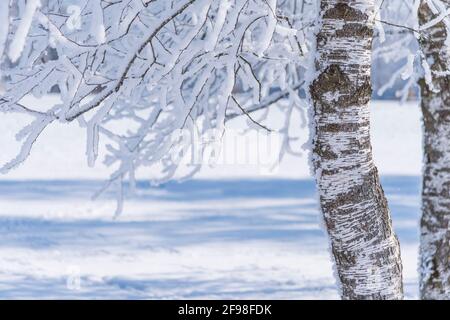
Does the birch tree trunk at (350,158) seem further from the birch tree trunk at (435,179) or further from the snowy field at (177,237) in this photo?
the snowy field at (177,237)

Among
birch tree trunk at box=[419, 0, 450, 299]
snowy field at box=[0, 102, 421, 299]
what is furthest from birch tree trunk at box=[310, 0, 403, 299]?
snowy field at box=[0, 102, 421, 299]

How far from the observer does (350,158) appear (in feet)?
10.8

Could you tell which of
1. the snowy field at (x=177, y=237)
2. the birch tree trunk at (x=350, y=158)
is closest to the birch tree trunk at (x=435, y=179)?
the birch tree trunk at (x=350, y=158)

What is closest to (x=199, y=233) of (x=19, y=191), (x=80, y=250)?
(x=80, y=250)

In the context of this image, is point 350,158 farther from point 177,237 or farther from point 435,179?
point 177,237

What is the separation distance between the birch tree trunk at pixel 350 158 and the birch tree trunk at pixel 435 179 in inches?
60.4

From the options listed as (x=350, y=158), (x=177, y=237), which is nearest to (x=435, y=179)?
A: (x=350, y=158)

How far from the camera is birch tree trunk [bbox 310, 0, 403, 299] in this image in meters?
3.24

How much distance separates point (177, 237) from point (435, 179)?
5.75 m

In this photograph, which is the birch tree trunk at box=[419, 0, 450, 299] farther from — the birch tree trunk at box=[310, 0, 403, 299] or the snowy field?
the snowy field

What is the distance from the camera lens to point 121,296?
737 cm

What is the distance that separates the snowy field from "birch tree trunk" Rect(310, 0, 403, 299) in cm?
404

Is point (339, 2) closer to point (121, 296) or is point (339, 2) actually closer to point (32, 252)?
point (121, 296)

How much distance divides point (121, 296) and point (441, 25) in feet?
13.1
